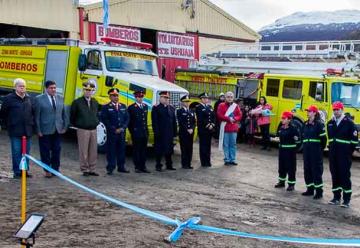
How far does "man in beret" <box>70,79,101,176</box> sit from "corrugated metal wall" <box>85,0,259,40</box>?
13652mm

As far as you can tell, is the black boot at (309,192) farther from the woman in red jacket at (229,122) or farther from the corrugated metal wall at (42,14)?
the corrugated metal wall at (42,14)

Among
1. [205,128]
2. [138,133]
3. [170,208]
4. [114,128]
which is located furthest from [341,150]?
[114,128]

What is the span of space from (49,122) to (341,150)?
17.1 ft

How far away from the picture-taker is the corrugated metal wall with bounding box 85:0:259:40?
24444 millimetres

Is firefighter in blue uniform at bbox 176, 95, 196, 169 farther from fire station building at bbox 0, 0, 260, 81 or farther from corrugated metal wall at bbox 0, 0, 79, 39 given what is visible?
corrugated metal wall at bbox 0, 0, 79, 39

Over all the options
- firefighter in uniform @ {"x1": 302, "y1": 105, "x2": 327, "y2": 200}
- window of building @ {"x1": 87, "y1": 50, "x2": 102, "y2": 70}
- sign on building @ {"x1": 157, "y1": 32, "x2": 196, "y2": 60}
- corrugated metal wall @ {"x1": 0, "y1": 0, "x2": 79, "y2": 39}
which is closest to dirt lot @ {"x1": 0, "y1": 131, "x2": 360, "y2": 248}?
firefighter in uniform @ {"x1": 302, "y1": 105, "x2": 327, "y2": 200}

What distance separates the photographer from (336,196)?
9.11m

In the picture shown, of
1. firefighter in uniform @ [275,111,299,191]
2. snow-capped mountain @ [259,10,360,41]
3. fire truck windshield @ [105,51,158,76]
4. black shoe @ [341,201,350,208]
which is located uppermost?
snow-capped mountain @ [259,10,360,41]

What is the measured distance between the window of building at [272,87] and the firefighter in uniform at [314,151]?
6721 millimetres

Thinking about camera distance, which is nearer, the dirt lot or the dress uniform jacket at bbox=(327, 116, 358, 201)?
the dirt lot

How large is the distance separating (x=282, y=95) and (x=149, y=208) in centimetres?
932

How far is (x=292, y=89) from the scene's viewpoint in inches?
627

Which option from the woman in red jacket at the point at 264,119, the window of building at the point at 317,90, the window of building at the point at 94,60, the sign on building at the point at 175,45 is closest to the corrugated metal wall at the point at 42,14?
the sign on building at the point at 175,45

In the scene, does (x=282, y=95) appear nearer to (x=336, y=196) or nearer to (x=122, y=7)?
(x=336, y=196)
